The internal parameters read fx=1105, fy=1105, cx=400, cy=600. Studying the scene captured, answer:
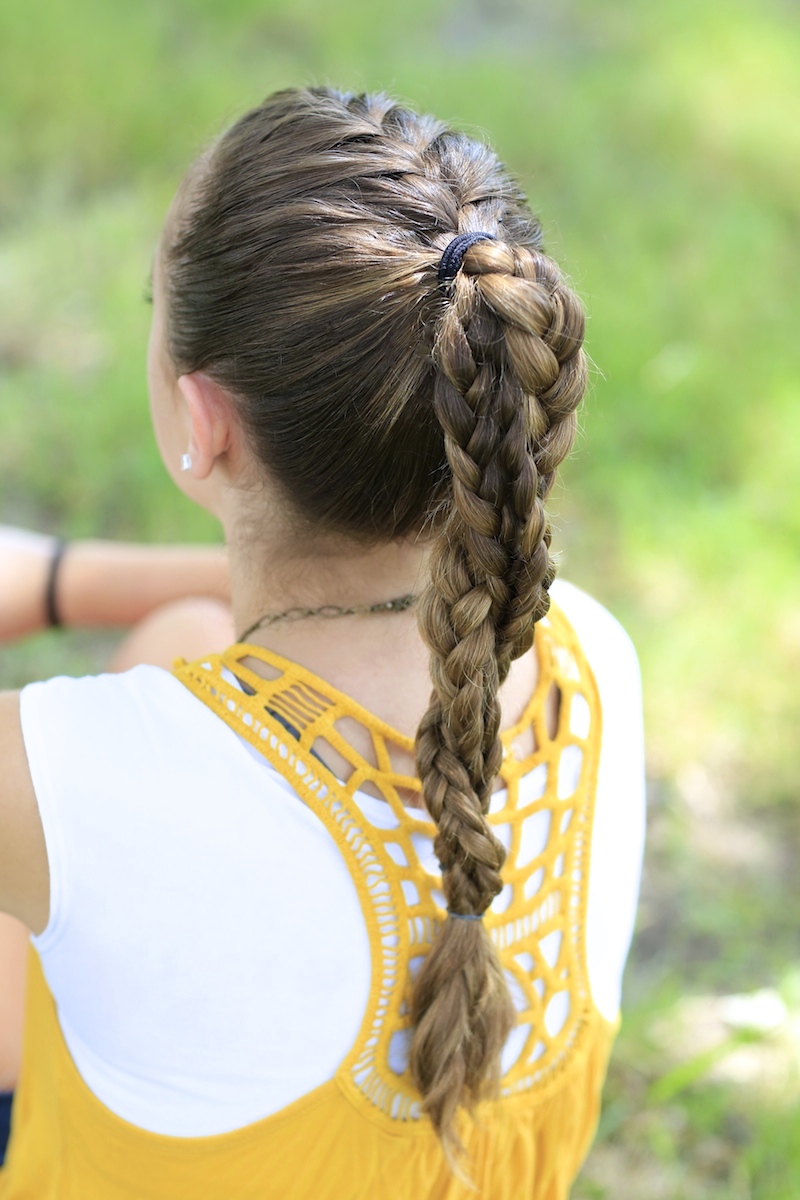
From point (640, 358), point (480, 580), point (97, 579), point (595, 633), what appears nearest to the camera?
point (480, 580)

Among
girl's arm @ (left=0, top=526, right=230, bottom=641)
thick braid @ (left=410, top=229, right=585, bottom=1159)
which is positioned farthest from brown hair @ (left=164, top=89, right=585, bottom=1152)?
girl's arm @ (left=0, top=526, right=230, bottom=641)

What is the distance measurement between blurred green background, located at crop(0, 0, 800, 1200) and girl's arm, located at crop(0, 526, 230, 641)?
447mm

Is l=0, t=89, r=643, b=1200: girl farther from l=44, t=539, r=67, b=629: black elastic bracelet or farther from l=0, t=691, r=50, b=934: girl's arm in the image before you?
l=44, t=539, r=67, b=629: black elastic bracelet

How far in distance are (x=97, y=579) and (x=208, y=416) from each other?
2.39 ft

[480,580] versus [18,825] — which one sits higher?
[480,580]

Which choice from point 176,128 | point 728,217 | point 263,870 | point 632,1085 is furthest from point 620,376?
point 263,870

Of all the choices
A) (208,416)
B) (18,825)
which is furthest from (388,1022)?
(208,416)

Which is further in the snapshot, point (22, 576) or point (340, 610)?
point (22, 576)

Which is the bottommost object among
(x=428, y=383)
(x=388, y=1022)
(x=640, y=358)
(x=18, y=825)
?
(x=388, y=1022)

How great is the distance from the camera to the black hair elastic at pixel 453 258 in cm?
89

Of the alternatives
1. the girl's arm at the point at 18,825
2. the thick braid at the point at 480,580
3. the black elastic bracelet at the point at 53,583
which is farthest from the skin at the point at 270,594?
the black elastic bracelet at the point at 53,583

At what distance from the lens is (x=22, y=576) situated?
5.60ft

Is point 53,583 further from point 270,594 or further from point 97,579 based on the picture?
point 270,594

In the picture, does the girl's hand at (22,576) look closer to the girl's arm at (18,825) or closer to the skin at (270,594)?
the skin at (270,594)
